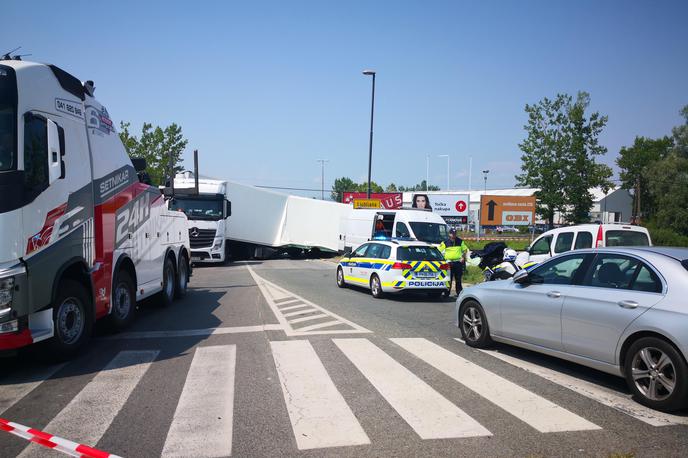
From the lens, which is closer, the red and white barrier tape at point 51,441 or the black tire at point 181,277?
the red and white barrier tape at point 51,441

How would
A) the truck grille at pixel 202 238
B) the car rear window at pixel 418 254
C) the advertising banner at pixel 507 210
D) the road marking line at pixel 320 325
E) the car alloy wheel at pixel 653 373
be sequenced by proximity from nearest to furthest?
the car alloy wheel at pixel 653 373, the road marking line at pixel 320 325, the car rear window at pixel 418 254, the truck grille at pixel 202 238, the advertising banner at pixel 507 210

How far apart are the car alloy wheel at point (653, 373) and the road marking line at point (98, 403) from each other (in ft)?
16.2

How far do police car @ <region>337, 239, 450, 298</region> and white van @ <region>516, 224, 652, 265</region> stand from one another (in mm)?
2625

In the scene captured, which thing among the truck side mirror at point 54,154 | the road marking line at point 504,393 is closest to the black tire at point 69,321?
the truck side mirror at point 54,154

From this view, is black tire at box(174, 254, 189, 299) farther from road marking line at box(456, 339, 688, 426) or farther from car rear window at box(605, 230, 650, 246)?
car rear window at box(605, 230, 650, 246)

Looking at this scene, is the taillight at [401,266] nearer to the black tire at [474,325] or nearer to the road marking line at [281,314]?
the road marking line at [281,314]

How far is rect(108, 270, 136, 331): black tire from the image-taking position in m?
8.71

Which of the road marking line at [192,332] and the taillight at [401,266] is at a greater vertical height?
the taillight at [401,266]

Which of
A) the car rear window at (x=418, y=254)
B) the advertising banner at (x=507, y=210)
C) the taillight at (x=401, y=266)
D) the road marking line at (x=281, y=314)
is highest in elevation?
the advertising banner at (x=507, y=210)

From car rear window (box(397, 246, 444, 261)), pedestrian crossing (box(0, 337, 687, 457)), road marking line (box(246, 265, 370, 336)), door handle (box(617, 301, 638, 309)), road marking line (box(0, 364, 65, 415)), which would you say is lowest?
road marking line (box(246, 265, 370, 336))

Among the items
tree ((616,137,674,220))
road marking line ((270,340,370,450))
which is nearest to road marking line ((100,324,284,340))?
road marking line ((270,340,370,450))

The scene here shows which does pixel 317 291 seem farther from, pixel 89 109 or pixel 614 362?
pixel 614 362

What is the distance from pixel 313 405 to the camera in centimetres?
536

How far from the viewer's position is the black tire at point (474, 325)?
7.97 meters
